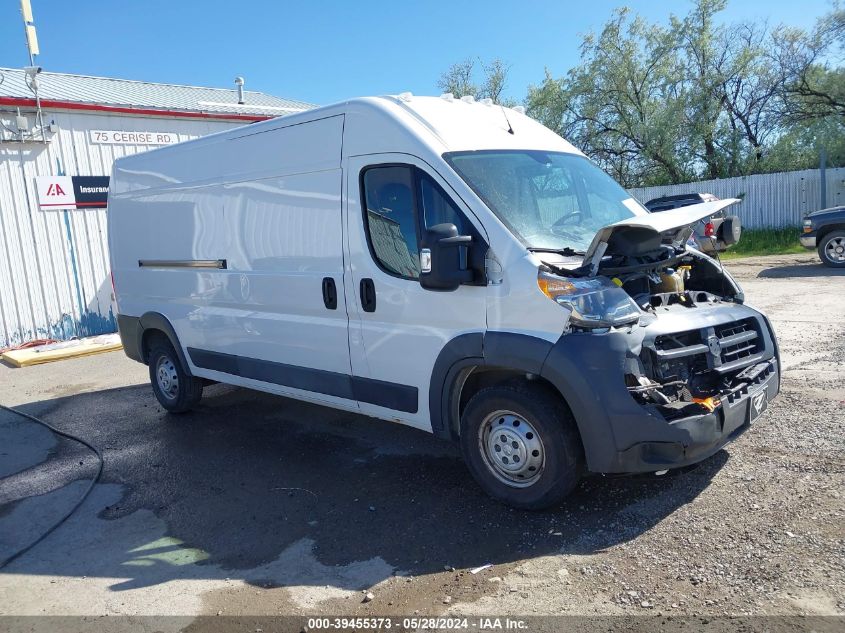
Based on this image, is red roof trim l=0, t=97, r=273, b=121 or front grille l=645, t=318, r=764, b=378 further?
red roof trim l=0, t=97, r=273, b=121

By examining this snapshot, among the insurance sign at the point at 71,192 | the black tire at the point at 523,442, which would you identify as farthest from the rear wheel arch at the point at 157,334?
the insurance sign at the point at 71,192

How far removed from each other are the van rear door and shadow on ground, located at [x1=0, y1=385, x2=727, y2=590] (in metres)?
0.59

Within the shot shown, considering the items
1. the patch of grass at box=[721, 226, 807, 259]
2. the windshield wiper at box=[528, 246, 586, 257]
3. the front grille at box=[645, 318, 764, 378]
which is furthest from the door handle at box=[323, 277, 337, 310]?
the patch of grass at box=[721, 226, 807, 259]

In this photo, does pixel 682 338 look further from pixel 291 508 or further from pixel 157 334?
pixel 157 334

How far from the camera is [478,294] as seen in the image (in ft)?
13.6

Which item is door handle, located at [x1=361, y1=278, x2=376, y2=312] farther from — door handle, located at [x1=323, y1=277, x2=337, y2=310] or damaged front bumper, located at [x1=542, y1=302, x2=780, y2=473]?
damaged front bumper, located at [x1=542, y1=302, x2=780, y2=473]

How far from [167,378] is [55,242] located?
6.17 metres

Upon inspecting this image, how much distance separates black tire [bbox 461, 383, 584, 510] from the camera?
3.94 meters

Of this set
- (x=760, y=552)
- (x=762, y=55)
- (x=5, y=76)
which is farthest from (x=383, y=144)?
(x=762, y=55)

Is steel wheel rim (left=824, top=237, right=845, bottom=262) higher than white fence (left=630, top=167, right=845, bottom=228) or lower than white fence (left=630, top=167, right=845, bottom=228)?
lower

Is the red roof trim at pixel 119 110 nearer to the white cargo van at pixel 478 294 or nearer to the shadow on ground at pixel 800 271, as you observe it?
the white cargo van at pixel 478 294

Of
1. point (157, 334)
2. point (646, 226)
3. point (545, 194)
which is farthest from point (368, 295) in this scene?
point (157, 334)

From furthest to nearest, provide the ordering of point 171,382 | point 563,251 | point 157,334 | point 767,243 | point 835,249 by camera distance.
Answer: point 767,243
point 835,249
point 157,334
point 171,382
point 563,251

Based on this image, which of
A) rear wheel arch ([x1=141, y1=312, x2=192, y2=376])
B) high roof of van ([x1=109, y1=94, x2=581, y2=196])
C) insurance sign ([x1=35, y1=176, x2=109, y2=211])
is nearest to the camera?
high roof of van ([x1=109, y1=94, x2=581, y2=196])
